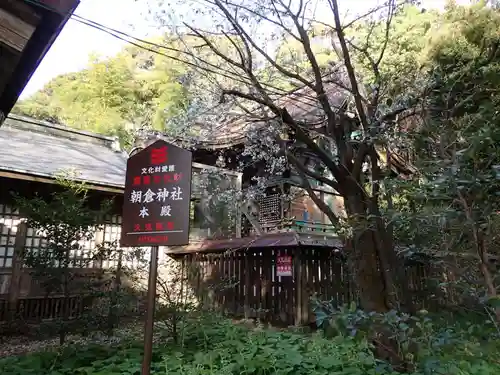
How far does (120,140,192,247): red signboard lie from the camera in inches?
142

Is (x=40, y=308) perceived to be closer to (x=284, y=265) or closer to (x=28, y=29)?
(x=284, y=265)

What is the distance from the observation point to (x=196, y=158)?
439 inches

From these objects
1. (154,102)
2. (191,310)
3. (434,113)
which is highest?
(154,102)

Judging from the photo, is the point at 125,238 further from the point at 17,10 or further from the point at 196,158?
the point at 196,158

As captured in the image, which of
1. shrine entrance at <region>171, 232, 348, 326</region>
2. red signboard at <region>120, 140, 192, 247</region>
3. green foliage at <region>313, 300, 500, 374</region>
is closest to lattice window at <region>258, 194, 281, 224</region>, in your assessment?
shrine entrance at <region>171, 232, 348, 326</region>

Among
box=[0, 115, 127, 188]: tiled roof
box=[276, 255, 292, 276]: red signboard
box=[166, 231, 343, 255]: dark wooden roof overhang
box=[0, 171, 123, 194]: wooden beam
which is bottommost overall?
box=[276, 255, 292, 276]: red signboard

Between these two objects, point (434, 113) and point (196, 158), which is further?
point (196, 158)

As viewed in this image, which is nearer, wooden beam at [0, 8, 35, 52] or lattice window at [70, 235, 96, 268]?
wooden beam at [0, 8, 35, 52]

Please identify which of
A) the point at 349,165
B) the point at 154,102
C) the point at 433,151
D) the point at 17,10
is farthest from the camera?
the point at 154,102

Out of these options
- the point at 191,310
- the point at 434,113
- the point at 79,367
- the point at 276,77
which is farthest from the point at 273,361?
the point at 276,77

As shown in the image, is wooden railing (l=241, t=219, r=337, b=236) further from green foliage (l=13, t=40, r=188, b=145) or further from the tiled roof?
green foliage (l=13, t=40, r=188, b=145)

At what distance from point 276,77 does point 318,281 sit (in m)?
4.71

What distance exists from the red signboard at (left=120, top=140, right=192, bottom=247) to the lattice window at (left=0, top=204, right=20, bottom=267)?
18.0 feet

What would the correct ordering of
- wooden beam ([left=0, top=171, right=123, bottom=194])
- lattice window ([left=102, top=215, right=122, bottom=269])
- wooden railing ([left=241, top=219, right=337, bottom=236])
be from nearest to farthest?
wooden beam ([left=0, top=171, right=123, bottom=194]) → lattice window ([left=102, top=215, right=122, bottom=269]) → wooden railing ([left=241, top=219, right=337, bottom=236])
